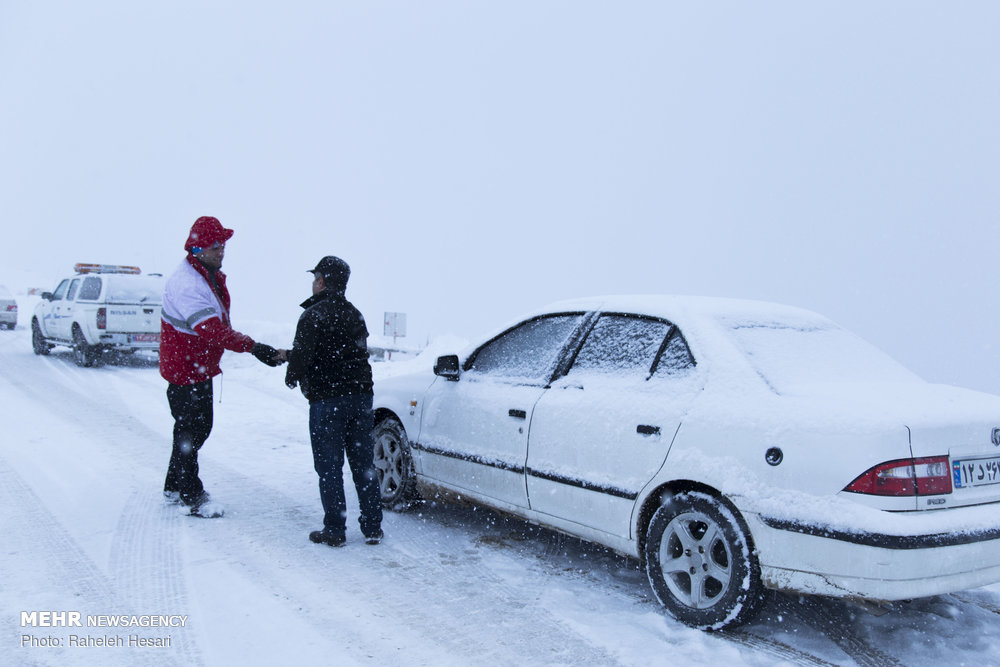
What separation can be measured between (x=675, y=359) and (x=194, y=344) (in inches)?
123

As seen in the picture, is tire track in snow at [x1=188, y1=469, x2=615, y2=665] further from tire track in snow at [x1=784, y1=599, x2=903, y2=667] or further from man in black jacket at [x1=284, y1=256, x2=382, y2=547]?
tire track in snow at [x1=784, y1=599, x2=903, y2=667]

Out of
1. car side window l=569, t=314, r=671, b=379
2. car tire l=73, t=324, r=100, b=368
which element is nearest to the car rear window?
car side window l=569, t=314, r=671, b=379

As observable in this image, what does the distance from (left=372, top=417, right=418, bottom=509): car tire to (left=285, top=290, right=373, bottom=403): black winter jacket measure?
84 centimetres

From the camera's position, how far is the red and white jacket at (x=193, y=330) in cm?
479

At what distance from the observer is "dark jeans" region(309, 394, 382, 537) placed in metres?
4.53

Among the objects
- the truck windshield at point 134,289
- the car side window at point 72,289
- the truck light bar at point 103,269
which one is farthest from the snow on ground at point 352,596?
the truck light bar at point 103,269

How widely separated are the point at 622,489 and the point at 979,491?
1518 mm

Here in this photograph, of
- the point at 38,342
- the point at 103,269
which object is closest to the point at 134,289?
the point at 103,269

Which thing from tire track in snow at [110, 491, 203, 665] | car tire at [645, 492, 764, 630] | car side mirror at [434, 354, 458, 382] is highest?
car side mirror at [434, 354, 458, 382]

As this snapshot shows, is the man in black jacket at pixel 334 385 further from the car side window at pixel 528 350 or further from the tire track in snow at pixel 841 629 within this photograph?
the tire track in snow at pixel 841 629

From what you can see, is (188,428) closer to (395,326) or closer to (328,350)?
(328,350)

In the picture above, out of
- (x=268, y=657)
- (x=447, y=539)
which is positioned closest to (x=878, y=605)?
(x=447, y=539)

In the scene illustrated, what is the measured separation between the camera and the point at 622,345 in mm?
4066

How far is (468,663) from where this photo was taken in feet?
10.1
